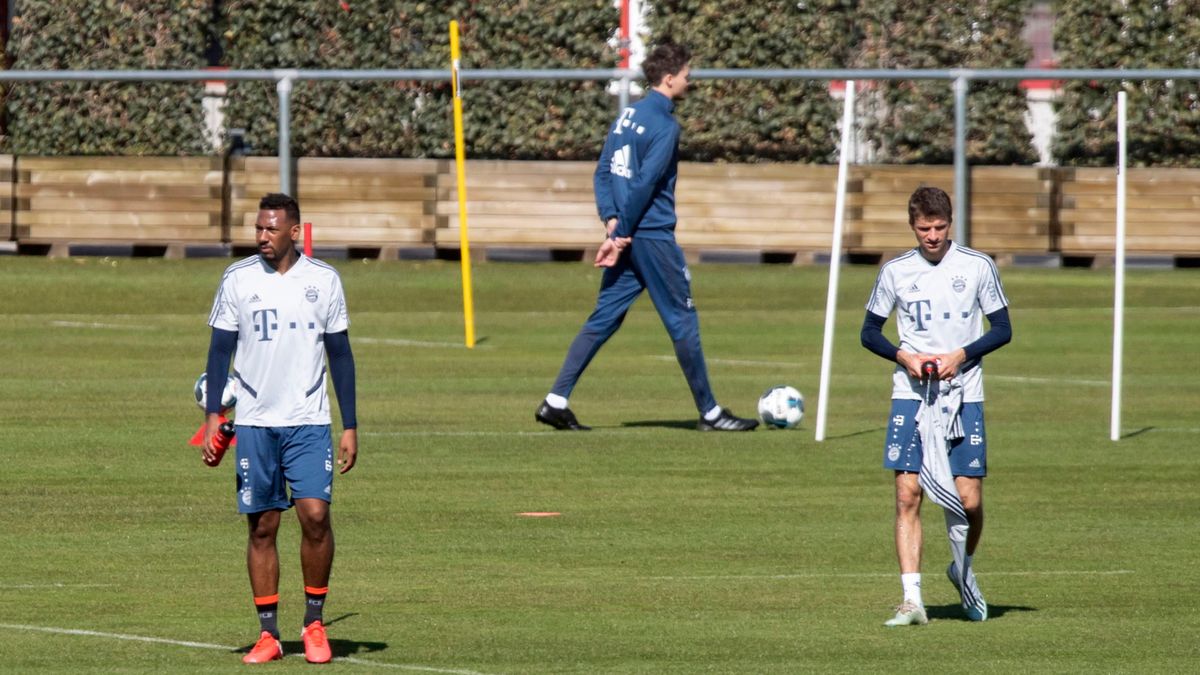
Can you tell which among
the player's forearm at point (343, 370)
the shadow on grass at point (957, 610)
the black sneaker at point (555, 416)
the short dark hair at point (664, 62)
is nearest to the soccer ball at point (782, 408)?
the black sneaker at point (555, 416)

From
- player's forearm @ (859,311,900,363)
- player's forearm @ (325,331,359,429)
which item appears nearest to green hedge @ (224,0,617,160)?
player's forearm @ (859,311,900,363)

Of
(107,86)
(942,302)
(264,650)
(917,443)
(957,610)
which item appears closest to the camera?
(264,650)

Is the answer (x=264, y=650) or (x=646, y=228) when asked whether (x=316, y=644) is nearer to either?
(x=264, y=650)

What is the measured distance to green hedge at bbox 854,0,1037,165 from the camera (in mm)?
29156

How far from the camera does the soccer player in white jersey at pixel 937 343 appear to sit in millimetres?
9312

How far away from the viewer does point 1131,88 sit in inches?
1156

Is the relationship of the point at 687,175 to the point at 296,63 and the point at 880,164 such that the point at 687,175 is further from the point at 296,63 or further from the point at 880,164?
the point at 296,63

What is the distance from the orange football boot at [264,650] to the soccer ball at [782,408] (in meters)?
7.68

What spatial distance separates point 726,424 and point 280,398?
741 cm

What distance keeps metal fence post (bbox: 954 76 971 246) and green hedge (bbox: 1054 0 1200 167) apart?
8.57 feet

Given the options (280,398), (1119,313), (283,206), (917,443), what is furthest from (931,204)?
(1119,313)

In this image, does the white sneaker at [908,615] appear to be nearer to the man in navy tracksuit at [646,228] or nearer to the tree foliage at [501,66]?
the man in navy tracksuit at [646,228]

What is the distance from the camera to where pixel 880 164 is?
2866cm

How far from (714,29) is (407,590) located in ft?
68.1
